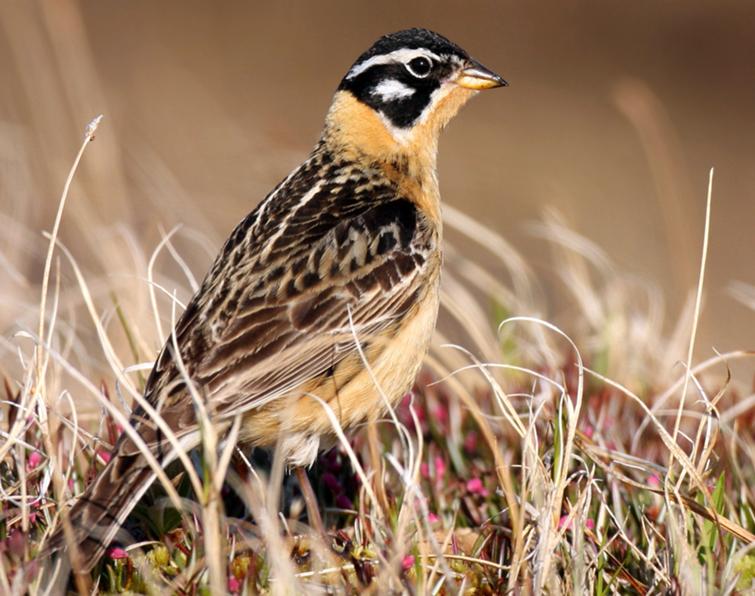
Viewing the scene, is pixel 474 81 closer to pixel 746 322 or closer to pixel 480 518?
pixel 480 518

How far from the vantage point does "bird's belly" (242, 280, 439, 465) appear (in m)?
6.05

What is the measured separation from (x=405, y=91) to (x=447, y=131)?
1888 centimetres

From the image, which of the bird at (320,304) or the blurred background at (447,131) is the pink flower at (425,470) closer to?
the bird at (320,304)

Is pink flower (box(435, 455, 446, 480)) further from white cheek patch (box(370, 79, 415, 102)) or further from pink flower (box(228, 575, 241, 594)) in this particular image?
white cheek patch (box(370, 79, 415, 102))

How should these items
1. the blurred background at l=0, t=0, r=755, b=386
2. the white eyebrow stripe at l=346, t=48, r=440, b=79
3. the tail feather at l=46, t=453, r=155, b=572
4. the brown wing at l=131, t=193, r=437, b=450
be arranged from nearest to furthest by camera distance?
1. the tail feather at l=46, t=453, r=155, b=572
2. the brown wing at l=131, t=193, r=437, b=450
3. the white eyebrow stripe at l=346, t=48, r=440, b=79
4. the blurred background at l=0, t=0, r=755, b=386

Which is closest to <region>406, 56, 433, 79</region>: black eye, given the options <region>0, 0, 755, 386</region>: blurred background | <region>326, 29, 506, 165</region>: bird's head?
<region>326, 29, 506, 165</region>: bird's head

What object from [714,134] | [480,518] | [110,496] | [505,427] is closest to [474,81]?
[505,427]

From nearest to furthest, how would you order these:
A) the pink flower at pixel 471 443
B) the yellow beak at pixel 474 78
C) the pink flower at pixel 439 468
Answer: the pink flower at pixel 439 468, the pink flower at pixel 471 443, the yellow beak at pixel 474 78

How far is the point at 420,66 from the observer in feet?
24.4

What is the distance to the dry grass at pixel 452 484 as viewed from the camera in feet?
16.8

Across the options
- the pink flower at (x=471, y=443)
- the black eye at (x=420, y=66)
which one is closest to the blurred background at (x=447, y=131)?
the black eye at (x=420, y=66)

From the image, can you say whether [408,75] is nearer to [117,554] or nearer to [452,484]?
[452,484]

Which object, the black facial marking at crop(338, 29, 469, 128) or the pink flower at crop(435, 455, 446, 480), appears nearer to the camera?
the pink flower at crop(435, 455, 446, 480)

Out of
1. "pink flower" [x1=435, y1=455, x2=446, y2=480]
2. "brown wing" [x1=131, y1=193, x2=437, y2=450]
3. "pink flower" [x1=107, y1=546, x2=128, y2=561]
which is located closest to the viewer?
"pink flower" [x1=107, y1=546, x2=128, y2=561]
